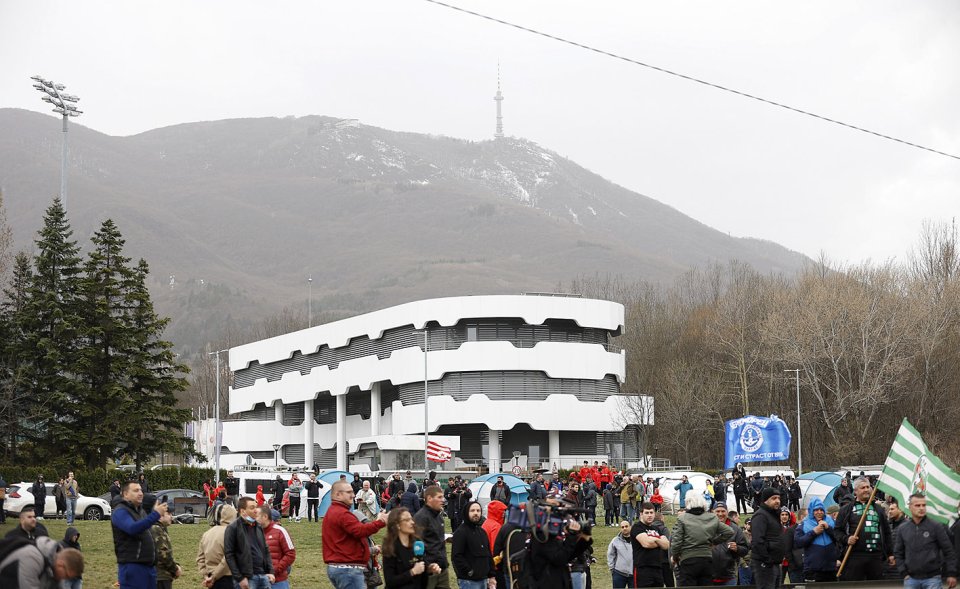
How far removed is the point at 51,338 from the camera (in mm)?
53281

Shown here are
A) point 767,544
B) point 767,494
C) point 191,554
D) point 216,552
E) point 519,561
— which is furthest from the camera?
point 191,554

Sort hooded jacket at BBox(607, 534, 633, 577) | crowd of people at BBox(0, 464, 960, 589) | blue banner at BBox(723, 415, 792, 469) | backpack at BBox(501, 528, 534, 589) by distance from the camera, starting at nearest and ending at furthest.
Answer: crowd of people at BBox(0, 464, 960, 589) → backpack at BBox(501, 528, 534, 589) → hooded jacket at BBox(607, 534, 633, 577) → blue banner at BBox(723, 415, 792, 469)

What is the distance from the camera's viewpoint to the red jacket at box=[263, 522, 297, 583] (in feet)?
44.7

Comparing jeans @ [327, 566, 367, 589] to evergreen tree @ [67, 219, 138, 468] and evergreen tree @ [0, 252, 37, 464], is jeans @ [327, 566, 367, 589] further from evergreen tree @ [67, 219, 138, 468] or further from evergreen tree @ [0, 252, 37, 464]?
evergreen tree @ [0, 252, 37, 464]

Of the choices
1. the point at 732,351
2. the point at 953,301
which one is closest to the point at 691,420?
the point at 732,351

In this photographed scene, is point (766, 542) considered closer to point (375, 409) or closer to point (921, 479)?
point (921, 479)

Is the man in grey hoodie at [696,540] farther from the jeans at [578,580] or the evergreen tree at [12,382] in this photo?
the evergreen tree at [12,382]

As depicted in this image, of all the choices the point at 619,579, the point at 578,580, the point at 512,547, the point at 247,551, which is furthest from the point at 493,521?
the point at 247,551

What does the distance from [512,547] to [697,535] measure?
291 cm

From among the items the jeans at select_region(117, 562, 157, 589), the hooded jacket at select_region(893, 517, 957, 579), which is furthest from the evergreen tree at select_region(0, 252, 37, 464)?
the hooded jacket at select_region(893, 517, 957, 579)

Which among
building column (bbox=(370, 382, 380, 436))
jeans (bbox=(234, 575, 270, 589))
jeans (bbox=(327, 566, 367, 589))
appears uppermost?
building column (bbox=(370, 382, 380, 436))

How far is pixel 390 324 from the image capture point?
249 ft

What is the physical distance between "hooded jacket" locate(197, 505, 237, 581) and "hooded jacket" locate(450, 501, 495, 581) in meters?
2.43

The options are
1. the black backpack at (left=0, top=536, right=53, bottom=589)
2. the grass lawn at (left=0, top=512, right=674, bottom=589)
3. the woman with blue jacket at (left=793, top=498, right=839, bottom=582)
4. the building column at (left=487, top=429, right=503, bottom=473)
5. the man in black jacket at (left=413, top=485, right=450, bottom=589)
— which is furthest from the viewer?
the building column at (left=487, top=429, right=503, bottom=473)
